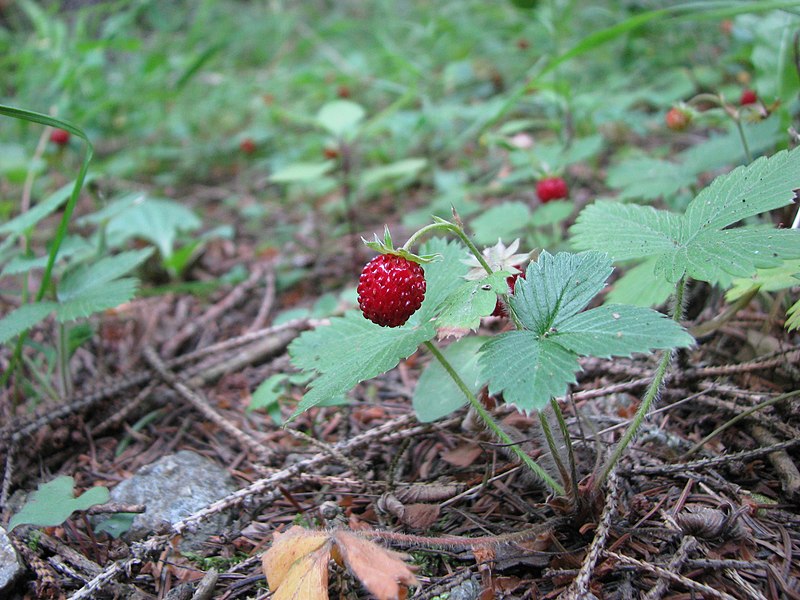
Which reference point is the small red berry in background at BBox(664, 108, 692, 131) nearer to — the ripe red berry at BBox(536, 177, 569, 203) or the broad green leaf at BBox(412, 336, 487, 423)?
the ripe red berry at BBox(536, 177, 569, 203)

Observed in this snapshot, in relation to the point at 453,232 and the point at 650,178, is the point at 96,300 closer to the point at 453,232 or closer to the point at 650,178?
the point at 453,232

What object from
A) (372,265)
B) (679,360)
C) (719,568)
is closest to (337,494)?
(372,265)

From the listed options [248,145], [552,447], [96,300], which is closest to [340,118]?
[248,145]

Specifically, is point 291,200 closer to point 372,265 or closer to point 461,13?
point 372,265

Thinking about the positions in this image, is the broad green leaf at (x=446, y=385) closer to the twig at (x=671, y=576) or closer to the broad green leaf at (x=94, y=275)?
the twig at (x=671, y=576)

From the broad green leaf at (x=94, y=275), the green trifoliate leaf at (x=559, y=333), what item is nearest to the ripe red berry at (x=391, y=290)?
the green trifoliate leaf at (x=559, y=333)
